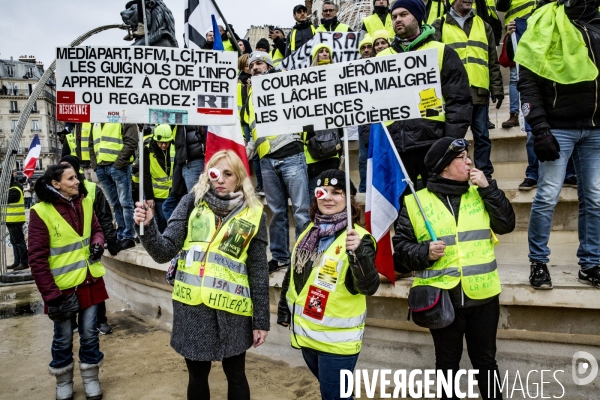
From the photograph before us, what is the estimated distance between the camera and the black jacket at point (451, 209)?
284 cm

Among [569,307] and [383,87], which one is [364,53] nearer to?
[383,87]

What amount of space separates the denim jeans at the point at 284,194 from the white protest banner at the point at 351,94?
1.55 metres

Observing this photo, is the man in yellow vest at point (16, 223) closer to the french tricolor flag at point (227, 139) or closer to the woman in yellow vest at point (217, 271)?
the french tricolor flag at point (227, 139)

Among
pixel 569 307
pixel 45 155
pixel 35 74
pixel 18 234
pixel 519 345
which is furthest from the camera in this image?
pixel 35 74

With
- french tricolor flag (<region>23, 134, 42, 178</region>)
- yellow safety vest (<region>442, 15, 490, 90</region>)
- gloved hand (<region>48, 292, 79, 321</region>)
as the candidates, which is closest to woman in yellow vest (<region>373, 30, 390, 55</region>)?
yellow safety vest (<region>442, 15, 490, 90</region>)

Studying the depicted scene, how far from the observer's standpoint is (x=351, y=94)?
2.98 meters

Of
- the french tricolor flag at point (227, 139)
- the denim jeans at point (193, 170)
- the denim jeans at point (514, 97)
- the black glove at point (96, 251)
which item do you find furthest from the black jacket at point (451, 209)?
the denim jeans at point (514, 97)

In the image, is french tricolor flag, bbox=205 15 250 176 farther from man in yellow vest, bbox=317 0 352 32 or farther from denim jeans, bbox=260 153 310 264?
man in yellow vest, bbox=317 0 352 32

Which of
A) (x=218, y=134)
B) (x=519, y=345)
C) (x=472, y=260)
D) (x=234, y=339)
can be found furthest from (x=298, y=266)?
(x=218, y=134)

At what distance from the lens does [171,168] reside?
6.66 metres

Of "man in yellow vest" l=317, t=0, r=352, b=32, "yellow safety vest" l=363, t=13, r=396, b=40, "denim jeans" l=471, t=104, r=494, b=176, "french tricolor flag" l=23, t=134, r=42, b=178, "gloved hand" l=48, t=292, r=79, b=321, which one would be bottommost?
"gloved hand" l=48, t=292, r=79, b=321

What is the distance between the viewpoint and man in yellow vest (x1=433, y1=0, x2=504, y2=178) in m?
5.17

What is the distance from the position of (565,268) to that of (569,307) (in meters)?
0.81

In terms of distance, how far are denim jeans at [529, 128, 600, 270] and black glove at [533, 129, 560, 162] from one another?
0.14 meters
